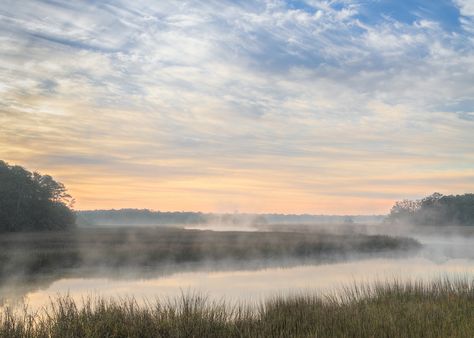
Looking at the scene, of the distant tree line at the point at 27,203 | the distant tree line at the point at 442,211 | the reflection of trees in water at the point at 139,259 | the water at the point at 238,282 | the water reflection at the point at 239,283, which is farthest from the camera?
the distant tree line at the point at 442,211

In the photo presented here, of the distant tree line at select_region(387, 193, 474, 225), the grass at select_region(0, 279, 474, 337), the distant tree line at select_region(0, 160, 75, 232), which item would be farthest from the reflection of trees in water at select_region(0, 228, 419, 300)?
the distant tree line at select_region(387, 193, 474, 225)

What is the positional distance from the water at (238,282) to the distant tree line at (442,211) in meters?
84.8

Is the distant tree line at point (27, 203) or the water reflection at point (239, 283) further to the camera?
the distant tree line at point (27, 203)

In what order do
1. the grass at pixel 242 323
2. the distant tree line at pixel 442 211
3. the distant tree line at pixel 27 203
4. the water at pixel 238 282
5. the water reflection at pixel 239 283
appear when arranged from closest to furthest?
the grass at pixel 242 323
the water at pixel 238 282
the water reflection at pixel 239 283
the distant tree line at pixel 27 203
the distant tree line at pixel 442 211

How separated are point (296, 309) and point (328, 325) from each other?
1.89 metres

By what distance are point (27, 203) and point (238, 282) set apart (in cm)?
4945

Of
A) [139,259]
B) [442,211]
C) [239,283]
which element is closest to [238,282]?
[239,283]

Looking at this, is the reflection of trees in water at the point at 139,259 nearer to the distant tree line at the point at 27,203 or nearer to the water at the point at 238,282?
the water at the point at 238,282

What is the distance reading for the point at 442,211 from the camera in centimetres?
11188

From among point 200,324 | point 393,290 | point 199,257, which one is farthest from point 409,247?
point 200,324

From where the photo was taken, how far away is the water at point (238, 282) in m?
19.2

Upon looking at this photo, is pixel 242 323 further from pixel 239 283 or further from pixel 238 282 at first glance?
pixel 238 282

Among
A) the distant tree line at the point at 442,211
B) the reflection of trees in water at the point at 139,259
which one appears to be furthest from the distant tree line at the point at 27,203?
the distant tree line at the point at 442,211

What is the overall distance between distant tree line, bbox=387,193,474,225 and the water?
8484 cm
